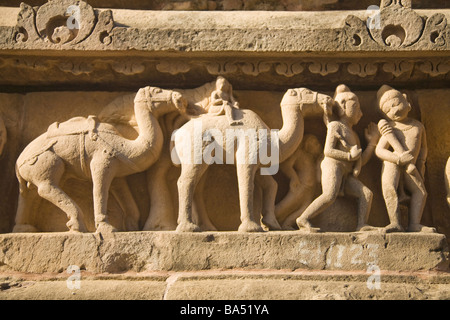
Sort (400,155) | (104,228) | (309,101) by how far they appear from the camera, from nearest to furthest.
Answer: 1. (104,228)
2. (400,155)
3. (309,101)

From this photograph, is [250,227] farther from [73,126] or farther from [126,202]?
[73,126]

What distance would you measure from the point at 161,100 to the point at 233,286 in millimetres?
1575

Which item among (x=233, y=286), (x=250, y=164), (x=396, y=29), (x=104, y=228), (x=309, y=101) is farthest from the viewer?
(x=396, y=29)

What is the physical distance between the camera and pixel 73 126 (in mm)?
4781

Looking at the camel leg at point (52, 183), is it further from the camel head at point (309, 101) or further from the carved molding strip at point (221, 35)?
the camel head at point (309, 101)

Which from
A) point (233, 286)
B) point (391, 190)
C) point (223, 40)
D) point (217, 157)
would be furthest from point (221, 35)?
point (233, 286)

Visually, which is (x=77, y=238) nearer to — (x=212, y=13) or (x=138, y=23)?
(x=138, y=23)

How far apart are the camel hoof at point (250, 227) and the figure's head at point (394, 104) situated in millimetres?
1402

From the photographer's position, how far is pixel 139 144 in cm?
469

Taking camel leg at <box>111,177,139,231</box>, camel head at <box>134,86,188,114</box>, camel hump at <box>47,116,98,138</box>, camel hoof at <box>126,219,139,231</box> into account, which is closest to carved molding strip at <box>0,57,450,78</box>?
camel head at <box>134,86,188,114</box>

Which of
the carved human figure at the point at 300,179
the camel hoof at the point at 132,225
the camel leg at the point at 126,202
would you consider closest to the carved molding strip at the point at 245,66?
the carved human figure at the point at 300,179

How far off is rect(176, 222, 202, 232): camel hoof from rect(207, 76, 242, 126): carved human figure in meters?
0.85

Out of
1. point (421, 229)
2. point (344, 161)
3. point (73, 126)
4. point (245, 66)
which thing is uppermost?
point (245, 66)

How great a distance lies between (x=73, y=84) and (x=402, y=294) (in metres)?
3.08
